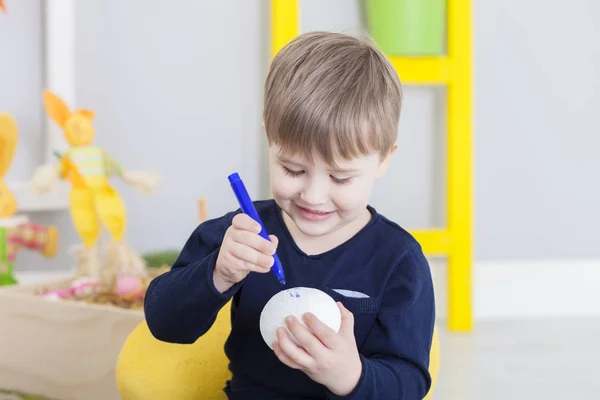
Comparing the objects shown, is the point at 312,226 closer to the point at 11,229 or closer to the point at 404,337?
the point at 404,337

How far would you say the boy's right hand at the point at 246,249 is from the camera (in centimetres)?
74

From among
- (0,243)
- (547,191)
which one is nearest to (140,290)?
(0,243)

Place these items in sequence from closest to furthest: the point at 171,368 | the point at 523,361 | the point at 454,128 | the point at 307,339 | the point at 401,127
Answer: the point at 307,339, the point at 171,368, the point at 523,361, the point at 454,128, the point at 401,127

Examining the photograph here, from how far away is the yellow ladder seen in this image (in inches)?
75.2

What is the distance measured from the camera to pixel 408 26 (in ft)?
6.26

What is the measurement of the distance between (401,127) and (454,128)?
16 centimetres

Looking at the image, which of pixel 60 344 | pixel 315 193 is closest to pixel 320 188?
pixel 315 193

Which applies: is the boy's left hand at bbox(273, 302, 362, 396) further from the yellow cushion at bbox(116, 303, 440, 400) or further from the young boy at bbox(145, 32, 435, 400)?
the yellow cushion at bbox(116, 303, 440, 400)

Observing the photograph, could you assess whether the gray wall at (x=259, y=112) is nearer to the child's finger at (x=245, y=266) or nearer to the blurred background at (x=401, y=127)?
the blurred background at (x=401, y=127)

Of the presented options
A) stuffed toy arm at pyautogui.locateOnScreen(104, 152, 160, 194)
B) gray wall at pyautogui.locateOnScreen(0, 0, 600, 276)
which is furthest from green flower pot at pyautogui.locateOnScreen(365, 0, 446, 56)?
stuffed toy arm at pyautogui.locateOnScreen(104, 152, 160, 194)

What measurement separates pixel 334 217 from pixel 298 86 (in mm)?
136

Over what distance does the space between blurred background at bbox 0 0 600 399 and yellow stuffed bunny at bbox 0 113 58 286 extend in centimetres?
5

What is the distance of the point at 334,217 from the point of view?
831 millimetres

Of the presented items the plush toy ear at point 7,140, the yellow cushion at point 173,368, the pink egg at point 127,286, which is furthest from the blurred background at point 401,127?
the yellow cushion at point 173,368
